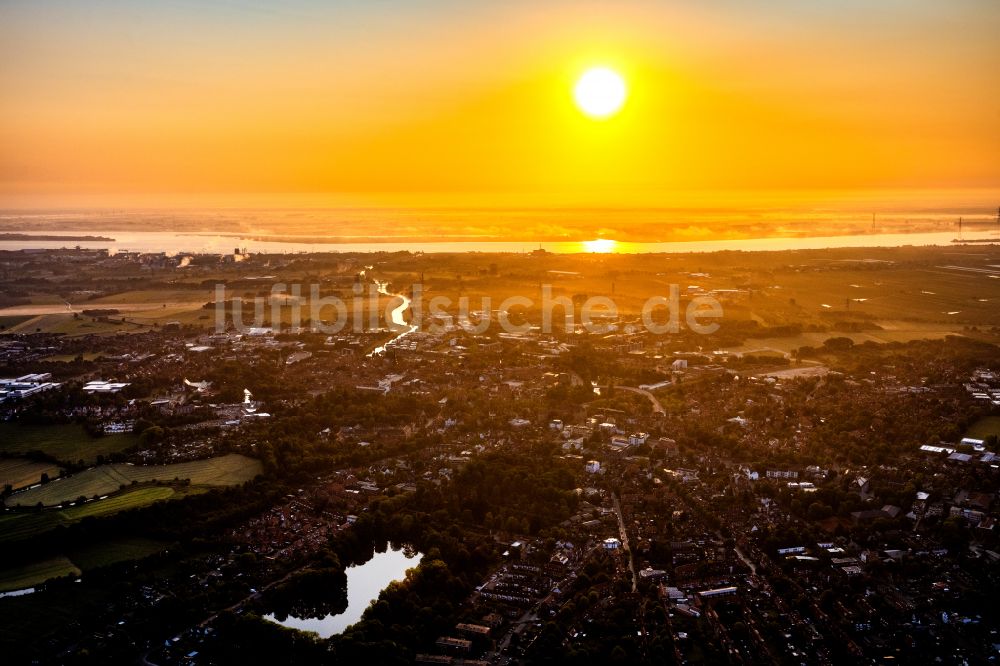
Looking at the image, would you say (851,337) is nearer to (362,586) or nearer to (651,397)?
(651,397)

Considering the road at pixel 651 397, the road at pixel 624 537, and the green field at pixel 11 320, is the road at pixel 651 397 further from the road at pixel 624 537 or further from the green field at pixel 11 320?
the green field at pixel 11 320

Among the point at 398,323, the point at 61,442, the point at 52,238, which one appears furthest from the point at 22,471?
the point at 52,238

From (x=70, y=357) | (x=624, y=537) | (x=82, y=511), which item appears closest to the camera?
(x=624, y=537)

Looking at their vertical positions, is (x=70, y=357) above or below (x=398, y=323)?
below

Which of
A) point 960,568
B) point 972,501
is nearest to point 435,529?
point 960,568

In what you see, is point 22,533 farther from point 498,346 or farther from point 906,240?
point 906,240

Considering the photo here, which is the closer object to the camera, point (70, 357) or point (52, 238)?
point (70, 357)
